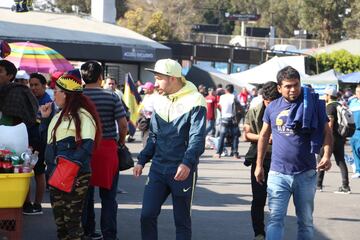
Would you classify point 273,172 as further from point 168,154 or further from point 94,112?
point 94,112

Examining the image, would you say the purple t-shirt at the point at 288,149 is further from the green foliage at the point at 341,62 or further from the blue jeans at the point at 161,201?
the green foliage at the point at 341,62

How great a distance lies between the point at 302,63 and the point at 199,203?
2965 centimetres

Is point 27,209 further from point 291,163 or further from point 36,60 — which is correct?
point 36,60

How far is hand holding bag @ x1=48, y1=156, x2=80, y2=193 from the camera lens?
663 cm

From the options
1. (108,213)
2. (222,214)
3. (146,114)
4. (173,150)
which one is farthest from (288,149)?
(146,114)

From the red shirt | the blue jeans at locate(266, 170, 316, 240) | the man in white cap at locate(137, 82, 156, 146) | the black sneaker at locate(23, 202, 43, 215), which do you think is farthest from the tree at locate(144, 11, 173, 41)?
the blue jeans at locate(266, 170, 316, 240)

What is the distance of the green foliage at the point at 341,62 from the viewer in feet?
149

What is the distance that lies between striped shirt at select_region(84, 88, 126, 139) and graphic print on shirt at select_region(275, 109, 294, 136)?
1727 millimetres

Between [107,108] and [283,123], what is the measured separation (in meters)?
1.87

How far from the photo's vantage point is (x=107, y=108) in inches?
307

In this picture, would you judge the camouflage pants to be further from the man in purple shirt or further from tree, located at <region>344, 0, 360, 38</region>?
tree, located at <region>344, 0, 360, 38</region>

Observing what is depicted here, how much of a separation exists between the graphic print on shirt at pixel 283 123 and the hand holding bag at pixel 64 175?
185 cm

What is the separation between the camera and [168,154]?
262 inches

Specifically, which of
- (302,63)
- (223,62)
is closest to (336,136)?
(302,63)
